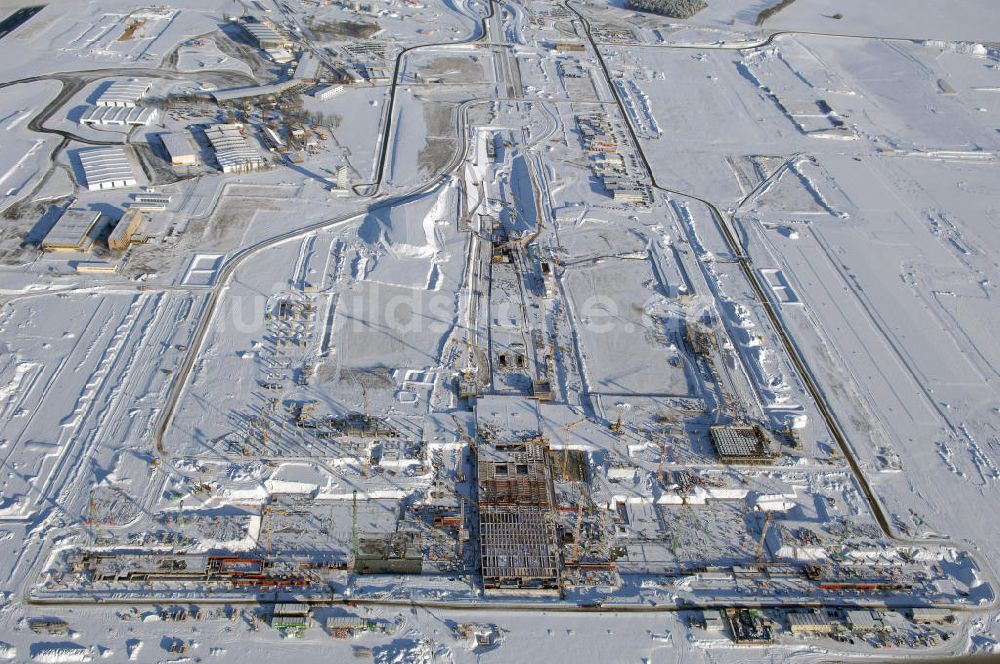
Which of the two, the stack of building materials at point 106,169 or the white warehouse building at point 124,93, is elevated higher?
the white warehouse building at point 124,93

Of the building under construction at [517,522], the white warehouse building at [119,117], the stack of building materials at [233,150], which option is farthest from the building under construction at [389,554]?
the white warehouse building at [119,117]

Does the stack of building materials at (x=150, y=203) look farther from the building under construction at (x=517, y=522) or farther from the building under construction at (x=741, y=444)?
the building under construction at (x=741, y=444)

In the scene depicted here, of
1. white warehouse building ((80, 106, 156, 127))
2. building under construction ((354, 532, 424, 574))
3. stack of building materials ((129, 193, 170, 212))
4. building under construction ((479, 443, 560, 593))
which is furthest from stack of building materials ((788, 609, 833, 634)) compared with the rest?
white warehouse building ((80, 106, 156, 127))

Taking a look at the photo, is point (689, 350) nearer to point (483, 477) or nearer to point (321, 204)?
point (483, 477)

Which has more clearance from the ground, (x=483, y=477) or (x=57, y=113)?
(x=57, y=113)

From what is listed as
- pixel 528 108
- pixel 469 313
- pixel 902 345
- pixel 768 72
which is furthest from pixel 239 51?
pixel 902 345
